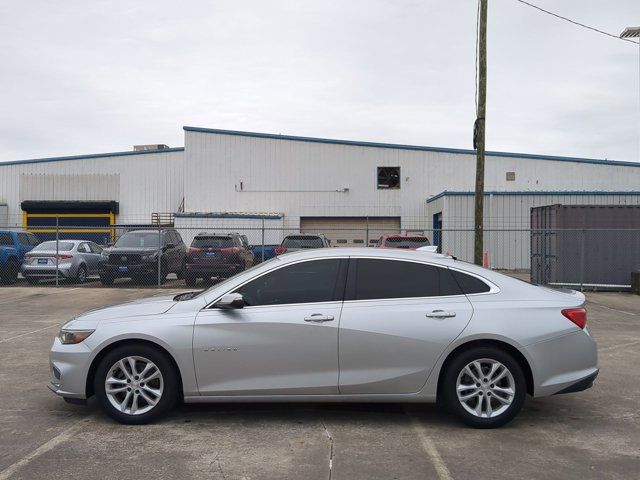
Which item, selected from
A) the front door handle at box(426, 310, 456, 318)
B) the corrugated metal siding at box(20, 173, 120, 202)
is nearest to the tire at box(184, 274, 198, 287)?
the front door handle at box(426, 310, 456, 318)

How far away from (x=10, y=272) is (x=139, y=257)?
4634 millimetres

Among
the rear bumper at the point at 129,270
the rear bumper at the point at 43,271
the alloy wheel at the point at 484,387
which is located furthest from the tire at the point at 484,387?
the rear bumper at the point at 43,271

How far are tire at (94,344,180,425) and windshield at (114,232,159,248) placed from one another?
12457mm

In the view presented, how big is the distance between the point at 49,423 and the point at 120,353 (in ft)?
3.08

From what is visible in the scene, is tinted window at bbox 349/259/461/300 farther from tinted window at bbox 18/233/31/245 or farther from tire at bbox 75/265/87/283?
tinted window at bbox 18/233/31/245

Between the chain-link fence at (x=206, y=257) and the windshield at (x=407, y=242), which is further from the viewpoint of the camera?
the chain-link fence at (x=206, y=257)

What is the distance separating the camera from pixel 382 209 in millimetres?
31172

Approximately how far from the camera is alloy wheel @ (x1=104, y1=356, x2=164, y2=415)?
525cm

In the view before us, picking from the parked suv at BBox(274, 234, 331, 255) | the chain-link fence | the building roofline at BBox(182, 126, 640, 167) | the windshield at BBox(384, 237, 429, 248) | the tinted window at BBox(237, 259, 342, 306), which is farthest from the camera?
the building roofline at BBox(182, 126, 640, 167)

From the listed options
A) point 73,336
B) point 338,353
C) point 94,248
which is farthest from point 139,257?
point 338,353

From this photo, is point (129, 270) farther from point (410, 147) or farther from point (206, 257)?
point (410, 147)

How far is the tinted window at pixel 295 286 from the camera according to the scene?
539cm

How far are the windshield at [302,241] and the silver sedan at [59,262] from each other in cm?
542

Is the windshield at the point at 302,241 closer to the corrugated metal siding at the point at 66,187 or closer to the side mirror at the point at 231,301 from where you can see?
the side mirror at the point at 231,301
